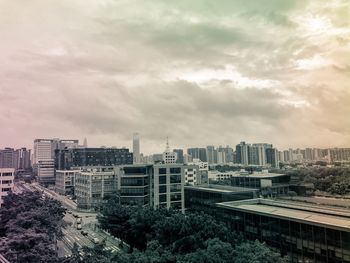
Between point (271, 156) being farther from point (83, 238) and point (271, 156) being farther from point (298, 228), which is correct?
point (298, 228)

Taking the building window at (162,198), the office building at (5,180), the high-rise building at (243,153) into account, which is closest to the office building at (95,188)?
the office building at (5,180)

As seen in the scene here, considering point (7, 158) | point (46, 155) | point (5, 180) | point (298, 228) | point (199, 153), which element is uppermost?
point (46, 155)

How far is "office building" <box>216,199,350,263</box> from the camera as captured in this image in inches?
649

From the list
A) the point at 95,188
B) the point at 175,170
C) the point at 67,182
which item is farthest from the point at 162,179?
the point at 67,182

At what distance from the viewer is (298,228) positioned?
61.0ft

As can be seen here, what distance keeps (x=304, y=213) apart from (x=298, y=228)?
2.31 m

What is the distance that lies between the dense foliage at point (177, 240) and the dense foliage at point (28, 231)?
10.2 feet

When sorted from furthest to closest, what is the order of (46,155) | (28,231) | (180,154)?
(46,155) < (180,154) < (28,231)

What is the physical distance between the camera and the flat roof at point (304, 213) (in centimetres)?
1728

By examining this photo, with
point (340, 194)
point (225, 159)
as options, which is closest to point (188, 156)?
point (225, 159)

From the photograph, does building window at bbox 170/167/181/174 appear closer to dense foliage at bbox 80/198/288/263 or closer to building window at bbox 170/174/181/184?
building window at bbox 170/174/181/184

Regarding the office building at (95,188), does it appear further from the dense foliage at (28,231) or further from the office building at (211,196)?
the office building at (211,196)

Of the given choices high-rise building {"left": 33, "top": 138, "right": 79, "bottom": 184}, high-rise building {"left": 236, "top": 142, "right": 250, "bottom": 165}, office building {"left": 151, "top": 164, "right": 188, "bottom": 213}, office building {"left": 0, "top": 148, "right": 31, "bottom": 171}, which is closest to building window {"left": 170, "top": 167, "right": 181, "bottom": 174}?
office building {"left": 151, "top": 164, "right": 188, "bottom": 213}

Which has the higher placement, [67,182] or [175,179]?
[175,179]
